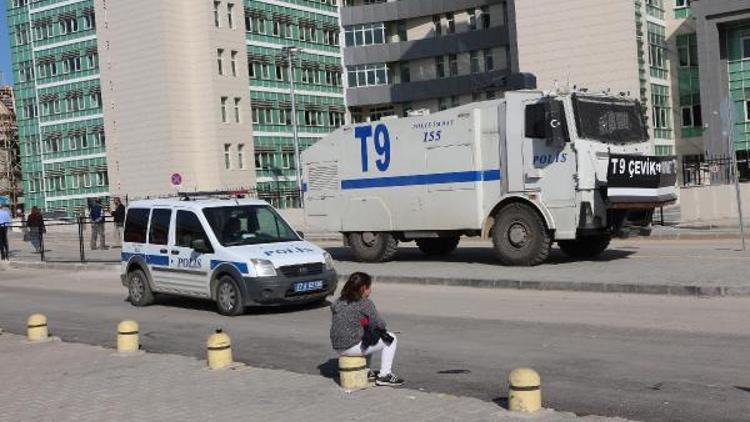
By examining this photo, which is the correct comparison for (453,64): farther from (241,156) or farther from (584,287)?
(584,287)

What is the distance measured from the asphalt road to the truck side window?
328 centimetres

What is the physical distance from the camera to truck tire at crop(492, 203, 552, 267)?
677 inches

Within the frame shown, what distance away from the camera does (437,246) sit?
2170 cm

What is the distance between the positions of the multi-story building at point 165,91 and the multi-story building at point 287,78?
0.36 ft

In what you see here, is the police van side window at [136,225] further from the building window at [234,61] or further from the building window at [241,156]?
the building window at [234,61]

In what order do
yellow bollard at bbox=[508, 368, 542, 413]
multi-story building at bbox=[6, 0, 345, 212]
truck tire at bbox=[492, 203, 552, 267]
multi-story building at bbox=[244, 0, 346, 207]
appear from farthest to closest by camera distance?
multi-story building at bbox=[244, 0, 346, 207] → multi-story building at bbox=[6, 0, 345, 212] → truck tire at bbox=[492, 203, 552, 267] → yellow bollard at bbox=[508, 368, 542, 413]

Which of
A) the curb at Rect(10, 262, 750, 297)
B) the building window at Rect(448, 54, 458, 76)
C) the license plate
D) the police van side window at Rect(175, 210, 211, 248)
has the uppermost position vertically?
the building window at Rect(448, 54, 458, 76)

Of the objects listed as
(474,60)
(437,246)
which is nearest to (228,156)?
(474,60)

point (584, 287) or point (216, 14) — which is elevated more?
point (216, 14)

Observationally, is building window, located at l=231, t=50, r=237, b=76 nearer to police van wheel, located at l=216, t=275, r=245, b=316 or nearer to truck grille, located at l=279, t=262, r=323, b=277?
police van wheel, located at l=216, t=275, r=245, b=316

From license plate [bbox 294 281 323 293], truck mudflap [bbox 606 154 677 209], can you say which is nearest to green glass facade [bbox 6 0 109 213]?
truck mudflap [bbox 606 154 677 209]

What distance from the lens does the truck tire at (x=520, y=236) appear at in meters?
17.2

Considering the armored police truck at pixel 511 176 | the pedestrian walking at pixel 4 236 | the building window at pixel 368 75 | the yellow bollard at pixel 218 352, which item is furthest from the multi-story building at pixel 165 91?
the yellow bollard at pixel 218 352

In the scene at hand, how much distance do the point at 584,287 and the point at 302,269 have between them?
4503 mm
